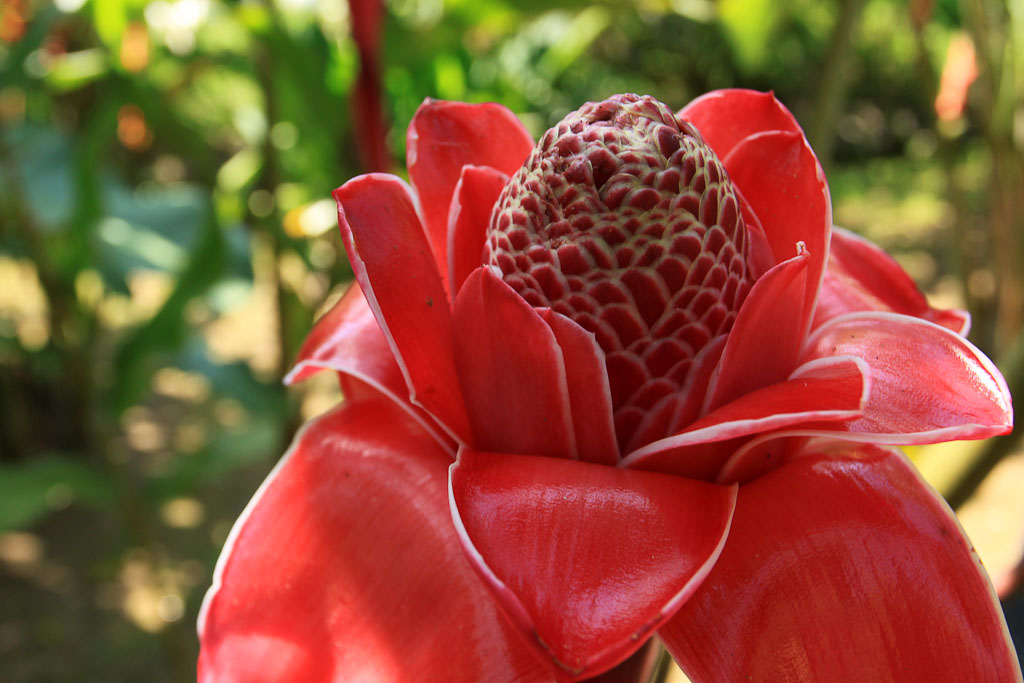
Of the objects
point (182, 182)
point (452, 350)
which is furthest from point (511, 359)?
point (182, 182)

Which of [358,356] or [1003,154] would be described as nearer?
[358,356]

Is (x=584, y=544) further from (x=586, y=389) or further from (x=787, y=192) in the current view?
(x=787, y=192)

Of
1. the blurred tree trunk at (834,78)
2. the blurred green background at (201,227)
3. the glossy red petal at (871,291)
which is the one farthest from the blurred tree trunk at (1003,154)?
the glossy red petal at (871,291)

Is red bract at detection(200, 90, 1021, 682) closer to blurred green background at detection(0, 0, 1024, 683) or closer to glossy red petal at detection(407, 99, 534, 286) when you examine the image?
glossy red petal at detection(407, 99, 534, 286)

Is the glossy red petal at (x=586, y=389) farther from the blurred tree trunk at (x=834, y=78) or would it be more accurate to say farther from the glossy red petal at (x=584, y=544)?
the blurred tree trunk at (x=834, y=78)

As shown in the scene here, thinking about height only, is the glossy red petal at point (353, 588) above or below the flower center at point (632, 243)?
below

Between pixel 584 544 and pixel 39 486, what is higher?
pixel 584 544

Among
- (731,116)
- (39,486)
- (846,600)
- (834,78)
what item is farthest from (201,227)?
(846,600)

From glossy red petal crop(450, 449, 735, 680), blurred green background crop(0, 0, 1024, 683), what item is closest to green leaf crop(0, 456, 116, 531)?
blurred green background crop(0, 0, 1024, 683)
